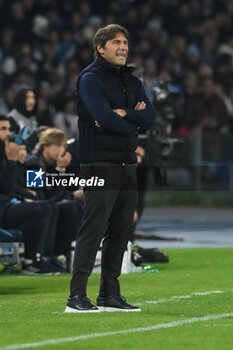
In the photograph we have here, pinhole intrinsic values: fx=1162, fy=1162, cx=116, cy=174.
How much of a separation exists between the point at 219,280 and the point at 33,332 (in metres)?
4.31

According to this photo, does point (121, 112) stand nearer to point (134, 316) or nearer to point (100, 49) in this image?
point (100, 49)

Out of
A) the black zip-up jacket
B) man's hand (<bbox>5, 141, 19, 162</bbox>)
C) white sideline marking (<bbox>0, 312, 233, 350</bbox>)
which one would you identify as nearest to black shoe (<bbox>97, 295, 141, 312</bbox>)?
white sideline marking (<bbox>0, 312, 233, 350</bbox>)

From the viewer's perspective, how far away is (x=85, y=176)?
8.78m

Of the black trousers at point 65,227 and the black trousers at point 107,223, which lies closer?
the black trousers at point 107,223

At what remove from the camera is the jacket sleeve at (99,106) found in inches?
339

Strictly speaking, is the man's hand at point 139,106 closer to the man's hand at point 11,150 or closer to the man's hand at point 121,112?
the man's hand at point 121,112

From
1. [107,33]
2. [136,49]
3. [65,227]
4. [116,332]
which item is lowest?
[65,227]

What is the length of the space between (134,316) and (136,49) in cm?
1802

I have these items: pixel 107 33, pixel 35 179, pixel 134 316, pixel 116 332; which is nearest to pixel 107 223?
pixel 134 316

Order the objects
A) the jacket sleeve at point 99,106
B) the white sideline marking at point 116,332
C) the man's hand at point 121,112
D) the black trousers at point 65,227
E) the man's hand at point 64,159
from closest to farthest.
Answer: the white sideline marking at point 116,332
the jacket sleeve at point 99,106
the man's hand at point 121,112
the man's hand at point 64,159
the black trousers at point 65,227

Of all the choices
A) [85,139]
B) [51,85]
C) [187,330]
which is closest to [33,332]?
[187,330]

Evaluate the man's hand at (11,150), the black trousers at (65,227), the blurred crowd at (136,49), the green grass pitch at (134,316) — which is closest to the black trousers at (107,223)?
the green grass pitch at (134,316)

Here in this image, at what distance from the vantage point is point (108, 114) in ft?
28.2

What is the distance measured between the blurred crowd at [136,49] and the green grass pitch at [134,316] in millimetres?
9202
